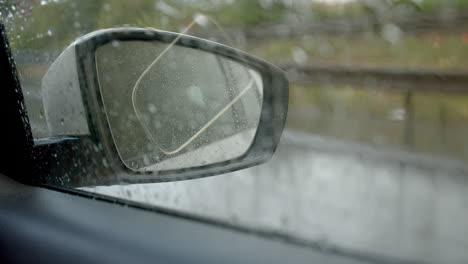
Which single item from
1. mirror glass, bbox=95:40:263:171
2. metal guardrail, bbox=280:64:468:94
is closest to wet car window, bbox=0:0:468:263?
metal guardrail, bbox=280:64:468:94

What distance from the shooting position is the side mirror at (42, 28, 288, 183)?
1.78 m

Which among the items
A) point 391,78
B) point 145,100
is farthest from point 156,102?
point 391,78

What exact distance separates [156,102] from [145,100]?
0.14ft

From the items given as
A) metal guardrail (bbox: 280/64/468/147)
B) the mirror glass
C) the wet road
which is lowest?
the wet road

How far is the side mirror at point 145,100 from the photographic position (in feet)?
5.84

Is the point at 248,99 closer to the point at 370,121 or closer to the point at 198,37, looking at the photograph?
the point at 198,37

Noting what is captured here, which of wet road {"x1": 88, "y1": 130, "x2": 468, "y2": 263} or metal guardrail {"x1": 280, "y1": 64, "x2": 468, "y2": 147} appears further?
metal guardrail {"x1": 280, "y1": 64, "x2": 468, "y2": 147}

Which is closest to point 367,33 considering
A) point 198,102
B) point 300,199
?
point 300,199

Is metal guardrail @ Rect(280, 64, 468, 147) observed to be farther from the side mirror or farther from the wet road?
the side mirror

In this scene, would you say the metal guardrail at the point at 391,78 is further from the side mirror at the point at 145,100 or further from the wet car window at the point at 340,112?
the side mirror at the point at 145,100

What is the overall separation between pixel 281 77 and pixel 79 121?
0.85 meters

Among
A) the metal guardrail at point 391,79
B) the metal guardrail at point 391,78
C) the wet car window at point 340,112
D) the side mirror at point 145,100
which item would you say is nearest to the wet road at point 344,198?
the wet car window at point 340,112

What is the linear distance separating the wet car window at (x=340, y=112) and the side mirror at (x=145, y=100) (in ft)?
0.33

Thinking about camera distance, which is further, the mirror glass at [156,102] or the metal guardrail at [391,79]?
the metal guardrail at [391,79]
